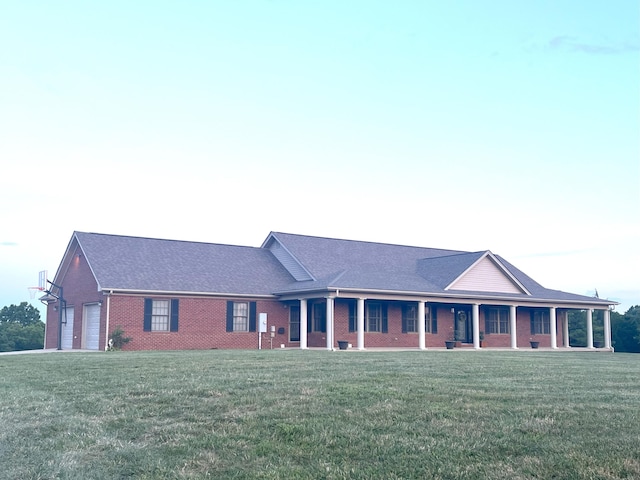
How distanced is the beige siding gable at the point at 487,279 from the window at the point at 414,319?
2.06 metres

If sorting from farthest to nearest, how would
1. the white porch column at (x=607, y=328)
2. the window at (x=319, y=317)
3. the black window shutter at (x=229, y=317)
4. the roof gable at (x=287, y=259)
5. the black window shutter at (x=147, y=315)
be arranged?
the white porch column at (x=607, y=328)
the roof gable at (x=287, y=259)
the window at (x=319, y=317)
the black window shutter at (x=229, y=317)
the black window shutter at (x=147, y=315)

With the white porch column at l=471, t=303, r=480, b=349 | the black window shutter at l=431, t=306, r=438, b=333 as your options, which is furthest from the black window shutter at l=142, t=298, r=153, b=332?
the white porch column at l=471, t=303, r=480, b=349

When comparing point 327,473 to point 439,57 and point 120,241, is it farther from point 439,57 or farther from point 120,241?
point 120,241

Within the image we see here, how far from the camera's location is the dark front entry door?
3556cm

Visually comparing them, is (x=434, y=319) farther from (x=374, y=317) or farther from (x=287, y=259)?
(x=287, y=259)

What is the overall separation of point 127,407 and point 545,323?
33.4m

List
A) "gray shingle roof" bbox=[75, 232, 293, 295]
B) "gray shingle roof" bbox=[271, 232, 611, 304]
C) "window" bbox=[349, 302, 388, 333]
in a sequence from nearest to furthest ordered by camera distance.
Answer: "gray shingle roof" bbox=[75, 232, 293, 295] < "gray shingle roof" bbox=[271, 232, 611, 304] < "window" bbox=[349, 302, 388, 333]

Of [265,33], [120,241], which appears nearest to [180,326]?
[120,241]

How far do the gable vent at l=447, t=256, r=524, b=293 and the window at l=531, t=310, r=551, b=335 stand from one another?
3711 mm

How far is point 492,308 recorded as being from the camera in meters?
36.9

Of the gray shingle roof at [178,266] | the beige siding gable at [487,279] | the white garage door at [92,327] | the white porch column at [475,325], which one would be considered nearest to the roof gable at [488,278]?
the beige siding gable at [487,279]

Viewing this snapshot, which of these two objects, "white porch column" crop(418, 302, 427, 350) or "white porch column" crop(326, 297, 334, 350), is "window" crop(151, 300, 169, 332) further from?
"white porch column" crop(418, 302, 427, 350)

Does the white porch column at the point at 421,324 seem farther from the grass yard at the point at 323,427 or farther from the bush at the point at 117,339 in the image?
the grass yard at the point at 323,427

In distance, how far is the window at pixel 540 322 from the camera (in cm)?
3859
